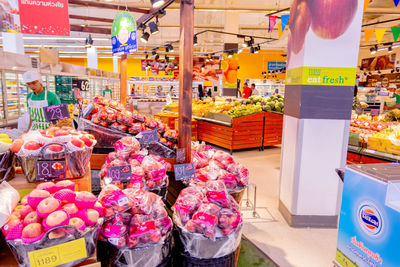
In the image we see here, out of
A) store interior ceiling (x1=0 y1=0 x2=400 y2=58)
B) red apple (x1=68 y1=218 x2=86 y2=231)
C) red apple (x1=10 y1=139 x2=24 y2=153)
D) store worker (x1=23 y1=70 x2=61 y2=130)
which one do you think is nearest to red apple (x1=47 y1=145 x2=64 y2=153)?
red apple (x1=10 y1=139 x2=24 y2=153)

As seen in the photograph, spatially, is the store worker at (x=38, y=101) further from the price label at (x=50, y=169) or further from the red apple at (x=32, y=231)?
the red apple at (x=32, y=231)

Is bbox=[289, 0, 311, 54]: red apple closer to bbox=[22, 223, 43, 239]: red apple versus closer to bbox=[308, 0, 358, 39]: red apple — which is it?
bbox=[308, 0, 358, 39]: red apple

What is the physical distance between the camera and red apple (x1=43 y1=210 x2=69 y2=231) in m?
1.31

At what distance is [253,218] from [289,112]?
4.86 ft

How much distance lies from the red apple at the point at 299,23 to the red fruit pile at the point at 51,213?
9.62ft

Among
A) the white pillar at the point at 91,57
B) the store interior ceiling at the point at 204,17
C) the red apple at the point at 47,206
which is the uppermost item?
the store interior ceiling at the point at 204,17

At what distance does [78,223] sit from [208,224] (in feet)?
2.83

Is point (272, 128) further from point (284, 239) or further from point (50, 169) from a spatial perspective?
point (50, 169)

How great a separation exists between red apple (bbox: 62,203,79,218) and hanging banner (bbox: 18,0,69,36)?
119 inches

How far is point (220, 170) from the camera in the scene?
113 inches

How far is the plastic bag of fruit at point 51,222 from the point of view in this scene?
4.18 feet

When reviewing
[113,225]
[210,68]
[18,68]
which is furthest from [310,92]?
[210,68]

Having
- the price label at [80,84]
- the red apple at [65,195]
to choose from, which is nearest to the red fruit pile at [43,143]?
the red apple at [65,195]

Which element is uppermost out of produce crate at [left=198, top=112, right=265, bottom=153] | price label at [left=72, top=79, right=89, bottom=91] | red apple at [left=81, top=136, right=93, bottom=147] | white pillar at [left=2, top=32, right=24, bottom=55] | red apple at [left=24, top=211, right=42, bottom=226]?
white pillar at [left=2, top=32, right=24, bottom=55]
